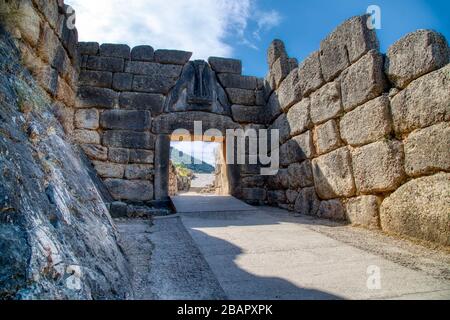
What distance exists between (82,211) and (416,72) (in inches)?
129

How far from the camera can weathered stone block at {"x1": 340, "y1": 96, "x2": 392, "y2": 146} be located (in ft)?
10.6

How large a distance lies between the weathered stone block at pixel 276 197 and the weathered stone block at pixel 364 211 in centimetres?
186

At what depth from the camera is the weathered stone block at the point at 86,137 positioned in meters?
5.45

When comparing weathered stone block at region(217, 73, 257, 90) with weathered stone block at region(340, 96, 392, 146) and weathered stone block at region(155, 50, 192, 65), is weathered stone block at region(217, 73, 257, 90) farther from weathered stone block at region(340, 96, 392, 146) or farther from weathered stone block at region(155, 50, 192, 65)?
weathered stone block at region(340, 96, 392, 146)

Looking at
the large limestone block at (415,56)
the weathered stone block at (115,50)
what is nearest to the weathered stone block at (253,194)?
the large limestone block at (415,56)

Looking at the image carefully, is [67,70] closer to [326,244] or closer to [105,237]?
[105,237]

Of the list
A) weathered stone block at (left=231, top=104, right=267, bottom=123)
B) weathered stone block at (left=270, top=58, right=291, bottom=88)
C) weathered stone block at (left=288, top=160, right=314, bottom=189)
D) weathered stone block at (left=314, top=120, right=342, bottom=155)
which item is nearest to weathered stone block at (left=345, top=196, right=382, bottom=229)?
weathered stone block at (left=314, top=120, right=342, bottom=155)

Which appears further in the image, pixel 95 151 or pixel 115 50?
pixel 115 50

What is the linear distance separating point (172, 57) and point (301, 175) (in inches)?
144

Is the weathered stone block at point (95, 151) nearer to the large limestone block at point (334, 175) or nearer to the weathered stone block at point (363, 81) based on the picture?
the large limestone block at point (334, 175)

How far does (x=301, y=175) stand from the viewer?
4.95 m

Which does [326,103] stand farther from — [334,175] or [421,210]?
[421,210]

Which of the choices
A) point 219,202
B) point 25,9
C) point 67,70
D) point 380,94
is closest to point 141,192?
point 219,202

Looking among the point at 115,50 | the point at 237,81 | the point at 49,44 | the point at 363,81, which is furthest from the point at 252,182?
the point at 49,44
